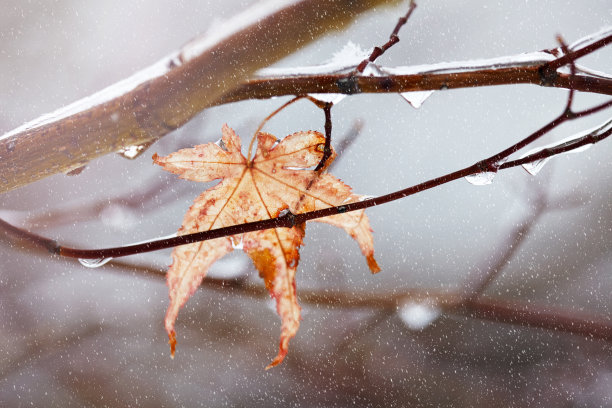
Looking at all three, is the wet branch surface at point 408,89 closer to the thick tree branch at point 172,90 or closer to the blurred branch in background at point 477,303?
the thick tree branch at point 172,90

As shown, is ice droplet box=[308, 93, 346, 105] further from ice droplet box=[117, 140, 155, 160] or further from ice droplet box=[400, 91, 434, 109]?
ice droplet box=[117, 140, 155, 160]

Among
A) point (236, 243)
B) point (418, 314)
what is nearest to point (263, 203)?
point (236, 243)

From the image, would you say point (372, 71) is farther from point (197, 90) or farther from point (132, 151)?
point (132, 151)

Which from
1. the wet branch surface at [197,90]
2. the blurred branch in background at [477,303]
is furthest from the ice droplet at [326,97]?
the blurred branch in background at [477,303]

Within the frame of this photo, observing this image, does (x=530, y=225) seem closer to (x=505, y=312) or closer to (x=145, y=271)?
(x=505, y=312)

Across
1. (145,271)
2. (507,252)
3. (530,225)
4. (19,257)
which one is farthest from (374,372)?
(19,257)

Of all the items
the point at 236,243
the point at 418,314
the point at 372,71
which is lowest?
the point at 418,314

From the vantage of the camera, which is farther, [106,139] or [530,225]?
[530,225]
